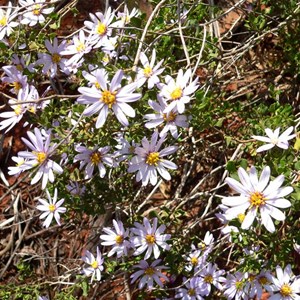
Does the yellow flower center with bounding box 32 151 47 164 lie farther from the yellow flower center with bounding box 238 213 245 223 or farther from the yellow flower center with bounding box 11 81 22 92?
the yellow flower center with bounding box 238 213 245 223

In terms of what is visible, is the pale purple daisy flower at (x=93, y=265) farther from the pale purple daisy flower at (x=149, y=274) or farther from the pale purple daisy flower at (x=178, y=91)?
the pale purple daisy flower at (x=178, y=91)

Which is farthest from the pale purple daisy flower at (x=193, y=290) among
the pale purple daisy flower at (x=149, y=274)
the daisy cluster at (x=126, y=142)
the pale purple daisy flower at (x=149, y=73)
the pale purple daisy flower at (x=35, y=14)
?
the pale purple daisy flower at (x=35, y=14)

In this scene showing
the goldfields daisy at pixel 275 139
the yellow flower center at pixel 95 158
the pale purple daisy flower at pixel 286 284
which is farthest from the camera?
the pale purple daisy flower at pixel 286 284

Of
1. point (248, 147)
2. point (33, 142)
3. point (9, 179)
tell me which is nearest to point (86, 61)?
point (33, 142)

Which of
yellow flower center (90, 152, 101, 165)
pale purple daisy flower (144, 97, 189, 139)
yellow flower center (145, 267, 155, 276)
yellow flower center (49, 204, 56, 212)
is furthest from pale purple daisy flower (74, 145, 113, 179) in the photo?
yellow flower center (145, 267, 155, 276)

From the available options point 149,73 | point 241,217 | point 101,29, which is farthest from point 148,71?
point 241,217

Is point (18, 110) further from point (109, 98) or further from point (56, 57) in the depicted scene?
point (109, 98)
